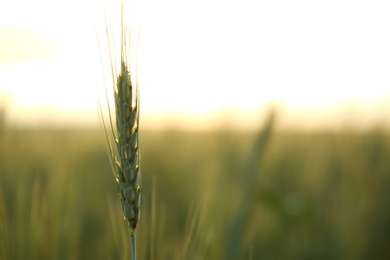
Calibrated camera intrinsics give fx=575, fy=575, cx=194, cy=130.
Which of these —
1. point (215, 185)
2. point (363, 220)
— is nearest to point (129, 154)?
point (215, 185)

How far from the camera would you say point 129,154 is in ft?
2.20

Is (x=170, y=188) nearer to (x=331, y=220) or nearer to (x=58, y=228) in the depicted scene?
(x=331, y=220)

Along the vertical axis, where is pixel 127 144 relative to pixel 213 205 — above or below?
above

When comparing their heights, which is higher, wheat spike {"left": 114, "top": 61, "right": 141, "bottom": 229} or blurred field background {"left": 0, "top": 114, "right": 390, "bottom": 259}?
wheat spike {"left": 114, "top": 61, "right": 141, "bottom": 229}

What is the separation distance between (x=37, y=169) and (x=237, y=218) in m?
1.98

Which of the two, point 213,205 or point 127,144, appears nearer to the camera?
point 127,144

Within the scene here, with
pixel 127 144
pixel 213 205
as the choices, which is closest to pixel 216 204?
pixel 213 205

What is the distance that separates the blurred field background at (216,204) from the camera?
109 cm

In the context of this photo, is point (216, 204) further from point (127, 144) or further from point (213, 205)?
point (127, 144)

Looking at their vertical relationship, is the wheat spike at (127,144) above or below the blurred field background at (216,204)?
above

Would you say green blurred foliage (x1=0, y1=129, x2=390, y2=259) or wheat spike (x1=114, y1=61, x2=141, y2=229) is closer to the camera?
wheat spike (x1=114, y1=61, x2=141, y2=229)

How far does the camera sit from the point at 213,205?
4.27ft

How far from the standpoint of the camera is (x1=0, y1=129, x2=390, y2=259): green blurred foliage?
109 centimetres

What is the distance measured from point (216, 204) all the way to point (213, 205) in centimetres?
9
